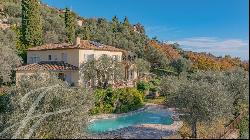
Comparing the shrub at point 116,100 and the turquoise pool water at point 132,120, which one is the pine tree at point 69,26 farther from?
the turquoise pool water at point 132,120

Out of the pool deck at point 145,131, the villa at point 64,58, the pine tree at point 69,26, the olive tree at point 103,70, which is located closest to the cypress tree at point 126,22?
the pine tree at point 69,26

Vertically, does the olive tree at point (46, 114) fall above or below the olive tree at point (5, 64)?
below

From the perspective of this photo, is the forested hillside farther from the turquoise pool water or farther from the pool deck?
the pool deck

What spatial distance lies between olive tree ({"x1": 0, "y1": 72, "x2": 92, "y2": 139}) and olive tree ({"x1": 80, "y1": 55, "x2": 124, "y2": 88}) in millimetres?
20792

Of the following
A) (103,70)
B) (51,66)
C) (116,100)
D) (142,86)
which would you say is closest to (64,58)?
(51,66)

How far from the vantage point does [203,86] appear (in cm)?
2398

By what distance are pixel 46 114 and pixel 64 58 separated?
29307 mm

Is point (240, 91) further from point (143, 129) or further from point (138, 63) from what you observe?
point (138, 63)

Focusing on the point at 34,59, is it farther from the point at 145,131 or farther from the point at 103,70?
the point at 145,131

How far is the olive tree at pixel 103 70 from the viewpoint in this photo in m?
43.7

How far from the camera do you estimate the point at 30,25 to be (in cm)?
5541

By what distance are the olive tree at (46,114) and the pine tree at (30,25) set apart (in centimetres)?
3362

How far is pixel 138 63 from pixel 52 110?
37655 mm

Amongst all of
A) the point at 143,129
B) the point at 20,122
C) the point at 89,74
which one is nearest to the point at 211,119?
the point at 143,129
